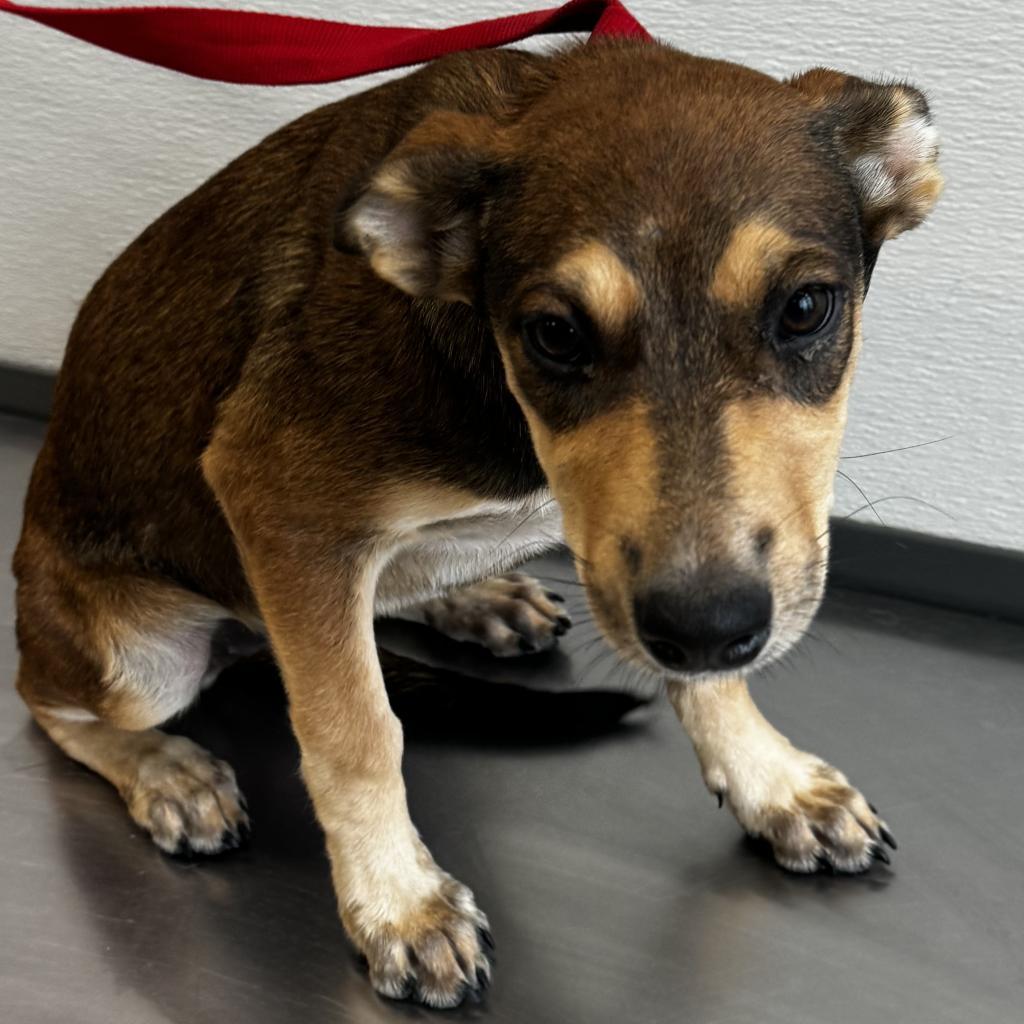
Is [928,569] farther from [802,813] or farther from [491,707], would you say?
[491,707]

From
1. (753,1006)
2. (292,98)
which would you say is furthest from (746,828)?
(292,98)

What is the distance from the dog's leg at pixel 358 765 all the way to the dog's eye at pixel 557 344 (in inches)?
18.4

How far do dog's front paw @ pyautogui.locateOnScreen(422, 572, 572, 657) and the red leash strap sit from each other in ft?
3.98

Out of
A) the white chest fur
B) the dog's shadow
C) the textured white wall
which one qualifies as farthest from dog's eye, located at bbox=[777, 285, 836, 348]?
the textured white wall

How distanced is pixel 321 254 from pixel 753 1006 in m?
1.34

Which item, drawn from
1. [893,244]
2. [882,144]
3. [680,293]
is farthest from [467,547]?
[893,244]

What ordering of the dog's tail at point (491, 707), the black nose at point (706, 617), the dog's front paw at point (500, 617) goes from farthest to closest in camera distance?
the dog's front paw at point (500, 617) < the dog's tail at point (491, 707) < the black nose at point (706, 617)

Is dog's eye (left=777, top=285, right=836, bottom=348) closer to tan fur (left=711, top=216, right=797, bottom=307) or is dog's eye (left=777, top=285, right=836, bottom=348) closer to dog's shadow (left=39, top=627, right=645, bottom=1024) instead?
tan fur (left=711, top=216, right=797, bottom=307)

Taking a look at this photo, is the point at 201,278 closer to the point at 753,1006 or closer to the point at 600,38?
the point at 600,38

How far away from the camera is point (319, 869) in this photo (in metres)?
2.37

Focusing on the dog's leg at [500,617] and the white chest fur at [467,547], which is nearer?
the white chest fur at [467,547]

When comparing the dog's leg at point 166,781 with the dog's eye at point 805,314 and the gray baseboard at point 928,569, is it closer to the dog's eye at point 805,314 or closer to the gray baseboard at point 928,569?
the dog's eye at point 805,314

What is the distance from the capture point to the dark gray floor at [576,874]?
2.13 m

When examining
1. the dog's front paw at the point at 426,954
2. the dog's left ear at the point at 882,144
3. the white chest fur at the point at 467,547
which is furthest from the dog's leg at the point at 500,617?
the dog's left ear at the point at 882,144
